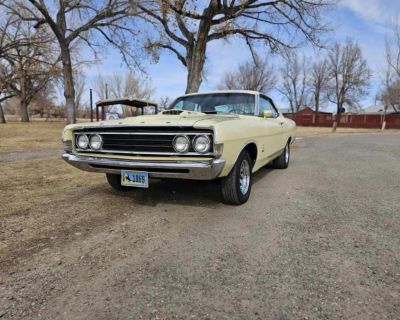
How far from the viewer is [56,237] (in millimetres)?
3496

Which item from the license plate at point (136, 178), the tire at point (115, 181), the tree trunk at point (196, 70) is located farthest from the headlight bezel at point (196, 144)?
the tree trunk at point (196, 70)

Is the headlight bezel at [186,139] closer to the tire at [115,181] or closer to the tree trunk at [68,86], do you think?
the tire at [115,181]

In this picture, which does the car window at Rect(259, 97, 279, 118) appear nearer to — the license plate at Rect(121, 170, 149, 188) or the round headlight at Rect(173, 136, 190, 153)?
the round headlight at Rect(173, 136, 190, 153)

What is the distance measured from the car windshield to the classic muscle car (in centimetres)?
54

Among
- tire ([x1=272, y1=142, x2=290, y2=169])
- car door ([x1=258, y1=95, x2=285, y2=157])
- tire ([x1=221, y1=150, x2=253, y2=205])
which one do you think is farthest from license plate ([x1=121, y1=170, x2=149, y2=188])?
tire ([x1=272, y1=142, x2=290, y2=169])

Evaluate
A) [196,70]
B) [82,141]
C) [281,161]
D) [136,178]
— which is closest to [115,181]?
[82,141]

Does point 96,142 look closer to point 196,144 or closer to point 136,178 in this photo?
point 136,178

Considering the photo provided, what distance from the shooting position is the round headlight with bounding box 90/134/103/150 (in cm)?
451

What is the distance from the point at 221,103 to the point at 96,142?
2.30 meters

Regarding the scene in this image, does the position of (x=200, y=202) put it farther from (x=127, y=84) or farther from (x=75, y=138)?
(x=127, y=84)

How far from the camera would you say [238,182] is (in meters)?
4.45

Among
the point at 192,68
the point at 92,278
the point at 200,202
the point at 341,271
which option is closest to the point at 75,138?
the point at 200,202

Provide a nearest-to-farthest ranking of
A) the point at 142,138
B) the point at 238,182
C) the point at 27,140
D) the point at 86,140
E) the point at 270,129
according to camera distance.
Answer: the point at 142,138, the point at 238,182, the point at 86,140, the point at 270,129, the point at 27,140

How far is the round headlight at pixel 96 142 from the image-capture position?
4.51 metres
